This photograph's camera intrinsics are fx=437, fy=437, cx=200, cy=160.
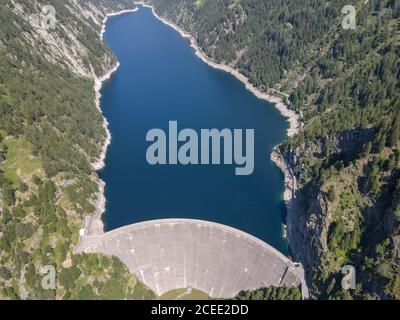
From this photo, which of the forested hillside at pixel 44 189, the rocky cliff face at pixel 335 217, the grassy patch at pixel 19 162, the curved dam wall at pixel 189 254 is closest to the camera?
the rocky cliff face at pixel 335 217

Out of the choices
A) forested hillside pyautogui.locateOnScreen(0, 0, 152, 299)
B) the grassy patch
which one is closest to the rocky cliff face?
forested hillside pyautogui.locateOnScreen(0, 0, 152, 299)

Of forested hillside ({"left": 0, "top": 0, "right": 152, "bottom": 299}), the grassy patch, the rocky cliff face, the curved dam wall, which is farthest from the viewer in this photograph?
the grassy patch

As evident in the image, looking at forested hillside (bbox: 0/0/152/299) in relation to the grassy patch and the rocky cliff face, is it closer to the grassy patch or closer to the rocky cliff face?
the grassy patch

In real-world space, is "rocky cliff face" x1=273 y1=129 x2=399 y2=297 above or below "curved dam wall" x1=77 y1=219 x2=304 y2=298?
above

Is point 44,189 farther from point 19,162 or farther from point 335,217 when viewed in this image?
point 335,217

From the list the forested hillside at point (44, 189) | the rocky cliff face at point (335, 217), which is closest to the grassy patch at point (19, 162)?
the forested hillside at point (44, 189)

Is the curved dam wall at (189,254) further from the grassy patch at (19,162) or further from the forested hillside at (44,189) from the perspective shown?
the grassy patch at (19,162)
